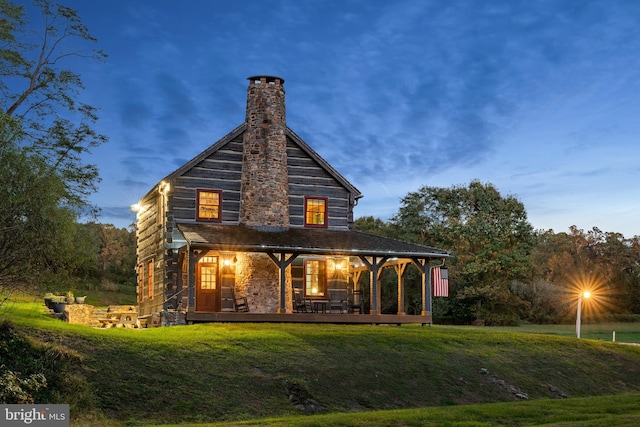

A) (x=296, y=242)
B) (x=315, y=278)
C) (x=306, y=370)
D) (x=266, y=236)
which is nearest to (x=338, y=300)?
(x=315, y=278)

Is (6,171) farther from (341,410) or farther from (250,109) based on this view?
(250,109)

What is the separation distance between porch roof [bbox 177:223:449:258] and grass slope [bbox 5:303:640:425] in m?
2.92

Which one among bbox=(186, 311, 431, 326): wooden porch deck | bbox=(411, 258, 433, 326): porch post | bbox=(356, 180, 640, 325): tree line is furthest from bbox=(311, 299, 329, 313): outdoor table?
bbox=(356, 180, 640, 325): tree line

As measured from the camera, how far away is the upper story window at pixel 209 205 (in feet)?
103

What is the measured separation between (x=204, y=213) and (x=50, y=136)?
6.80m

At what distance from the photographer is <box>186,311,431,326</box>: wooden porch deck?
26953 millimetres

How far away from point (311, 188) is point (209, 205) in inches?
186

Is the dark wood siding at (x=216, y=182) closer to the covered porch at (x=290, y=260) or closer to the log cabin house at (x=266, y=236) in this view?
the log cabin house at (x=266, y=236)

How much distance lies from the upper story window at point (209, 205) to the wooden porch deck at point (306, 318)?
566 cm

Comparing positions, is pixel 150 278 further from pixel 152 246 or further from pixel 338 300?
pixel 338 300

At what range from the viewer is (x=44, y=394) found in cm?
1502

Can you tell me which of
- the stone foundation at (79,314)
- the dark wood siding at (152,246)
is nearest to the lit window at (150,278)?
the dark wood siding at (152,246)

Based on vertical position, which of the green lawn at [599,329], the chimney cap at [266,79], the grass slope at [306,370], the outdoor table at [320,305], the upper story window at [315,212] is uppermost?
the chimney cap at [266,79]

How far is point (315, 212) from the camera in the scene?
110ft
